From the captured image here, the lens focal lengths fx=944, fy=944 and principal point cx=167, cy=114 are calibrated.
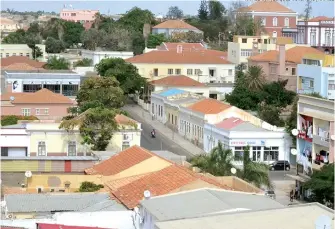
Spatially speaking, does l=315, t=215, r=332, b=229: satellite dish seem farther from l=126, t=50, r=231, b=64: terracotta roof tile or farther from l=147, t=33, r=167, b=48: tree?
l=147, t=33, r=167, b=48: tree

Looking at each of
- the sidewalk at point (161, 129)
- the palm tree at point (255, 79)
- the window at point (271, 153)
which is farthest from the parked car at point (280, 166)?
the palm tree at point (255, 79)

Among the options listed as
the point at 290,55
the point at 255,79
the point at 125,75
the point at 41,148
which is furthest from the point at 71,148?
the point at 290,55

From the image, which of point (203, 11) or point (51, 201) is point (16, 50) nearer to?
point (203, 11)

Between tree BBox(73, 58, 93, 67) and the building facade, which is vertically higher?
the building facade

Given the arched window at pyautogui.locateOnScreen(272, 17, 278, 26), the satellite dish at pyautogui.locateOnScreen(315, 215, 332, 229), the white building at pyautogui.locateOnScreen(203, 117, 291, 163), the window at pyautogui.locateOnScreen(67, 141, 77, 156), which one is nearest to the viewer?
the satellite dish at pyautogui.locateOnScreen(315, 215, 332, 229)

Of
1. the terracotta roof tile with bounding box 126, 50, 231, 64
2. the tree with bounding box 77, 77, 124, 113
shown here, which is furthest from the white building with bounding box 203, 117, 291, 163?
the terracotta roof tile with bounding box 126, 50, 231, 64

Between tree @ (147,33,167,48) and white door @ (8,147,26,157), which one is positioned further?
tree @ (147,33,167,48)

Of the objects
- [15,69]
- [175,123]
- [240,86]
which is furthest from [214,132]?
[15,69]
